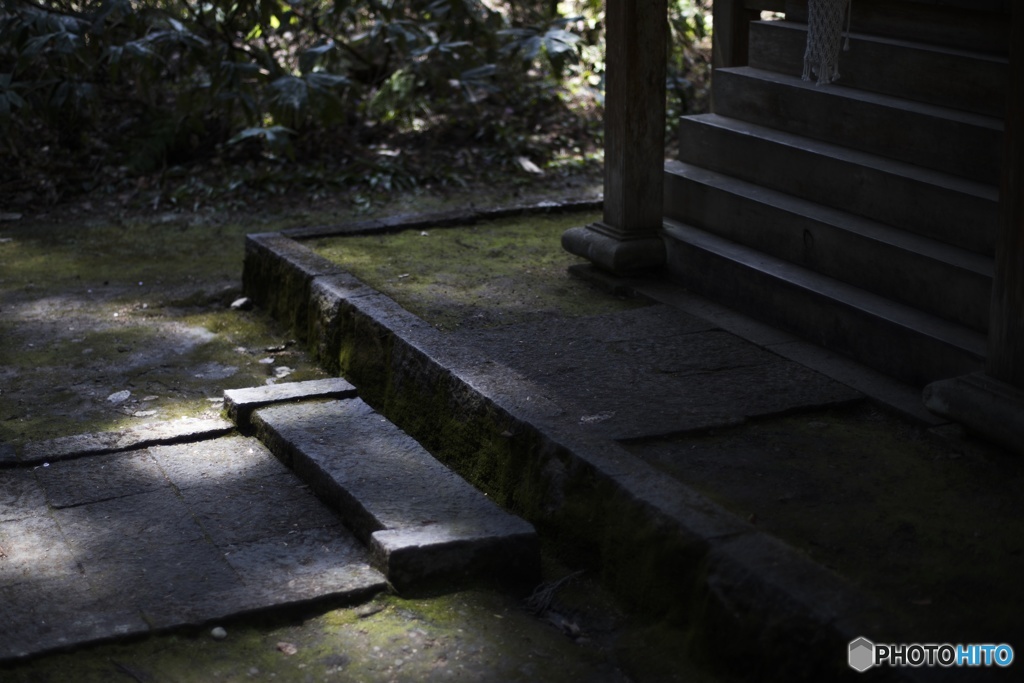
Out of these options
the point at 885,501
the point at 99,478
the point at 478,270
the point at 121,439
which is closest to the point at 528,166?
the point at 478,270

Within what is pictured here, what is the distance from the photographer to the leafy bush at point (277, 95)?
7.85 metres

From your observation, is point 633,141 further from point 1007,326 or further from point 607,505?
point 607,505

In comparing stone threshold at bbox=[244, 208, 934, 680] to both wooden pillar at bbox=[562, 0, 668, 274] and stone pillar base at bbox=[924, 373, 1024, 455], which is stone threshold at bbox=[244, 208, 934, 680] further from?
wooden pillar at bbox=[562, 0, 668, 274]

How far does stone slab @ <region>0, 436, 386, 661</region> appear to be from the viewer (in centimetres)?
318

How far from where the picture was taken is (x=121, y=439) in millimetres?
4297

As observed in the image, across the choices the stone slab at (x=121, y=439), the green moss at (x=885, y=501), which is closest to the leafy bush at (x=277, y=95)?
the stone slab at (x=121, y=439)

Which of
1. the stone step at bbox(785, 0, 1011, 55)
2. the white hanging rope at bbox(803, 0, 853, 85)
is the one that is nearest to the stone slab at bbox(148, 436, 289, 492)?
the white hanging rope at bbox(803, 0, 853, 85)

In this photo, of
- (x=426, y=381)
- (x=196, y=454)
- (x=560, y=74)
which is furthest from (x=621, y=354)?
(x=560, y=74)

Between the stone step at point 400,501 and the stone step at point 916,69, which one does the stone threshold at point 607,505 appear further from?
the stone step at point 916,69

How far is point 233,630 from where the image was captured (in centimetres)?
315

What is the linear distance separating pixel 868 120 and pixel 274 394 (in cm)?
247

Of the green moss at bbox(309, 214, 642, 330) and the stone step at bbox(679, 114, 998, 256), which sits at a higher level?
the stone step at bbox(679, 114, 998, 256)

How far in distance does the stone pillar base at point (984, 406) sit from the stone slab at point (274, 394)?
2.09 m

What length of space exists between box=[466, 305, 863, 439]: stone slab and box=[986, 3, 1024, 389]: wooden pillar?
0.57m
